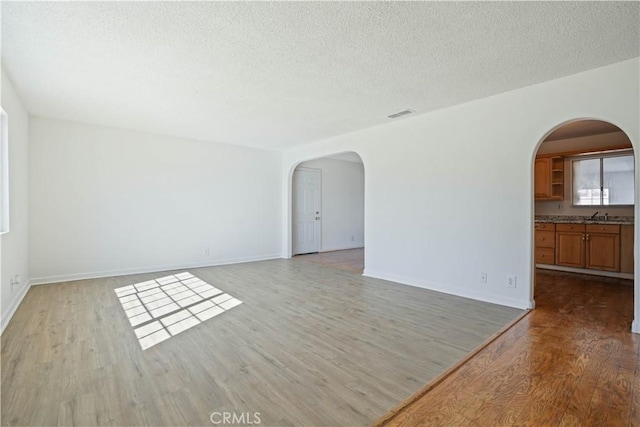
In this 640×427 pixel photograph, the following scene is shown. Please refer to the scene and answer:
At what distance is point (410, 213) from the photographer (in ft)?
15.2

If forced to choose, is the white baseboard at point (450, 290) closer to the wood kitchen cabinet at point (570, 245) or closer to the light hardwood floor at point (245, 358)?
the light hardwood floor at point (245, 358)

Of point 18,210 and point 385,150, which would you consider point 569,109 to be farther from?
point 18,210

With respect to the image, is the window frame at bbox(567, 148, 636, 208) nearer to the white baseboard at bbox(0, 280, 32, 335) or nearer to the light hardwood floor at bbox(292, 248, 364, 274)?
the light hardwood floor at bbox(292, 248, 364, 274)

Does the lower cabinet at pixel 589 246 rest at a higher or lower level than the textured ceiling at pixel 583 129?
lower

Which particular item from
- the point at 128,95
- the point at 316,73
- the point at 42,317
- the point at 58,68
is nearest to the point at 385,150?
the point at 316,73

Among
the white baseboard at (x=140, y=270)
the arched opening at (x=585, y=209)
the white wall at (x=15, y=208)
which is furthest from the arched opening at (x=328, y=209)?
the white wall at (x=15, y=208)

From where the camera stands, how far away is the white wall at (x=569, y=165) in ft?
17.6

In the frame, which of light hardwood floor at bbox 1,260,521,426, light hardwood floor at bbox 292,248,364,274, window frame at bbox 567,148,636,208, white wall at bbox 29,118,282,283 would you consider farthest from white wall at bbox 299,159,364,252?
window frame at bbox 567,148,636,208

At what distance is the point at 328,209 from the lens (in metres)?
8.55

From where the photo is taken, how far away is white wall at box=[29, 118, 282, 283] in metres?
4.69

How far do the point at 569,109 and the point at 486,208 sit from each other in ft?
4.29

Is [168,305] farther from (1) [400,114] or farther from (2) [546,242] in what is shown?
(2) [546,242]

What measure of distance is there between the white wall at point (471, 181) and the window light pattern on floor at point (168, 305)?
2.64 m

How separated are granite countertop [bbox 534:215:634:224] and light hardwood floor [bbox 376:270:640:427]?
236cm
